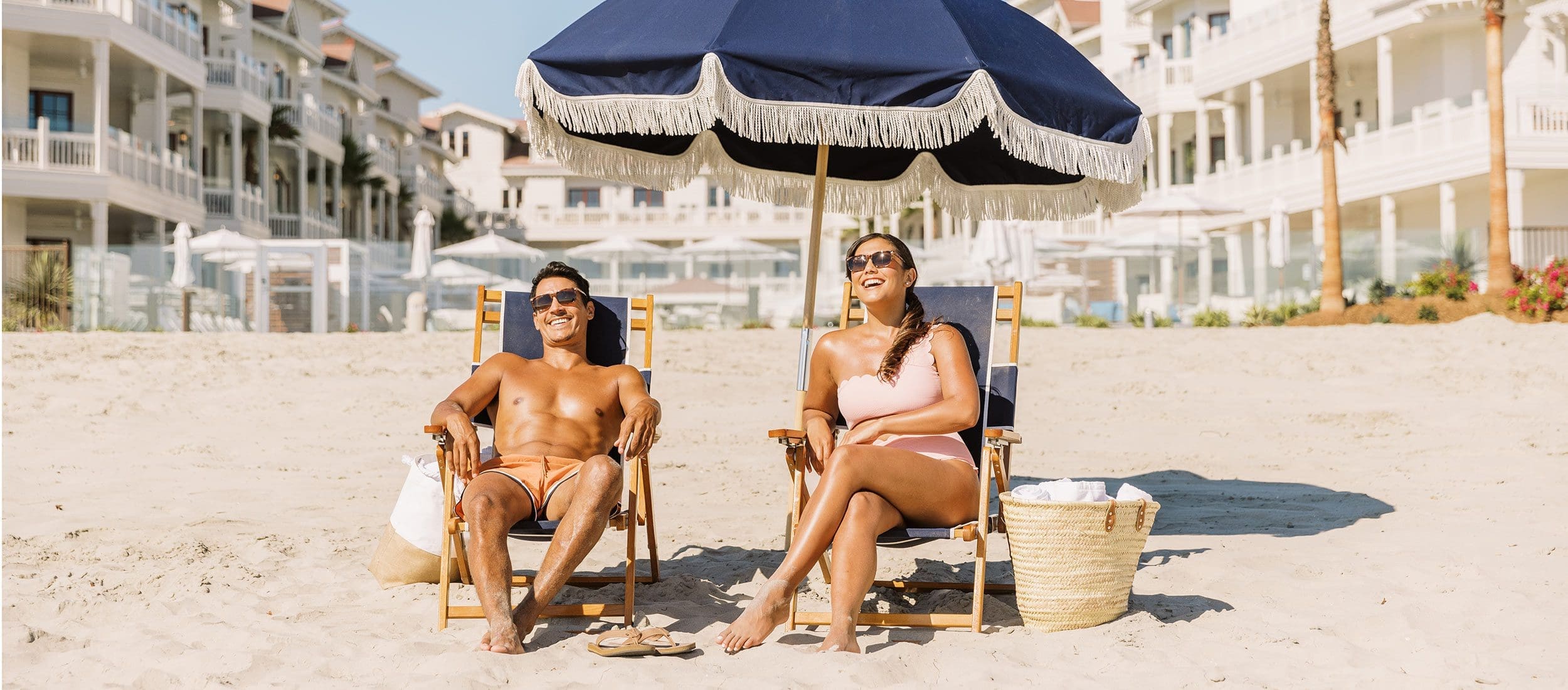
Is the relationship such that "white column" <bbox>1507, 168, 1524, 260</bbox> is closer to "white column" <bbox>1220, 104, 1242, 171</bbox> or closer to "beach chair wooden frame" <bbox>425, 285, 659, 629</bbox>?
"white column" <bbox>1220, 104, 1242, 171</bbox>

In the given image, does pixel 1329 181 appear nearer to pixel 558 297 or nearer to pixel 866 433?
pixel 866 433

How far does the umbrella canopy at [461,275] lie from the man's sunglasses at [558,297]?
17.2 metres

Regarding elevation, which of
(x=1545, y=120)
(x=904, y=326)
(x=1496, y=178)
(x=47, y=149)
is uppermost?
(x=1545, y=120)

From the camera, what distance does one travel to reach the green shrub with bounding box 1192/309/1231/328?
1989 cm

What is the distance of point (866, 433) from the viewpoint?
15.3ft

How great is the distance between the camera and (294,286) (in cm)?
1966

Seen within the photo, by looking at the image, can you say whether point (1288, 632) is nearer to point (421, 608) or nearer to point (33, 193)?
point (421, 608)

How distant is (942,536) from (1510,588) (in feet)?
6.85

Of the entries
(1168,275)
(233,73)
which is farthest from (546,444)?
(233,73)

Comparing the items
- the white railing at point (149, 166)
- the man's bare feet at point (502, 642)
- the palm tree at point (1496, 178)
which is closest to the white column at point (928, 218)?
the palm tree at point (1496, 178)

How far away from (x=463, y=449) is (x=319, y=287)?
16.3m

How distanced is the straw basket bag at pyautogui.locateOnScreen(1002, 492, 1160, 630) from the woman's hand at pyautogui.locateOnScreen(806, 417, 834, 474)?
2.01 feet

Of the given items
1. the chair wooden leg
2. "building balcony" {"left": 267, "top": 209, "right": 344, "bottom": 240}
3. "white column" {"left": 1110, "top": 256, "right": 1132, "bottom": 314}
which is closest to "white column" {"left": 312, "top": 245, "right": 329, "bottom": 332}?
"white column" {"left": 1110, "top": 256, "right": 1132, "bottom": 314}

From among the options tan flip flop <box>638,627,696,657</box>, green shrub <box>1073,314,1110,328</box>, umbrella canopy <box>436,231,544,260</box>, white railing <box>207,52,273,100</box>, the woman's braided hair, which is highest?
white railing <box>207,52,273,100</box>
